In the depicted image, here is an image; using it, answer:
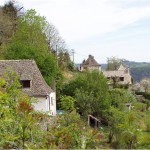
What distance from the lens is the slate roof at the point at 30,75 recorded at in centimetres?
2984

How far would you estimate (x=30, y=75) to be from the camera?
3067 cm

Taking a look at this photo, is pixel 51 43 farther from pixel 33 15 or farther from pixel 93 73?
pixel 93 73

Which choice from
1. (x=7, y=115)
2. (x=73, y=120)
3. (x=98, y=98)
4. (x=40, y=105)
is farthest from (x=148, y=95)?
(x=7, y=115)

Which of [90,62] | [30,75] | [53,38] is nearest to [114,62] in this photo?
[90,62]

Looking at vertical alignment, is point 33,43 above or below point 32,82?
above

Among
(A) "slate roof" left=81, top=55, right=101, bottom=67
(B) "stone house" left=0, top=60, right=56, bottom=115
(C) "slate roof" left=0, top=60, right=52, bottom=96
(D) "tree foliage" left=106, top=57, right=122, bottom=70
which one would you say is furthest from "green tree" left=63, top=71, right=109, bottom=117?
(D) "tree foliage" left=106, top=57, right=122, bottom=70

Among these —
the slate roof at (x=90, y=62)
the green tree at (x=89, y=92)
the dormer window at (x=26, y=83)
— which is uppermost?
the slate roof at (x=90, y=62)

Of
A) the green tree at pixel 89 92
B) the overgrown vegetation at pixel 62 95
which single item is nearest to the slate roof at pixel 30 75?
the overgrown vegetation at pixel 62 95

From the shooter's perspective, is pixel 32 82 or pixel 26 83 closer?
pixel 26 83

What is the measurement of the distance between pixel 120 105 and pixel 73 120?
28.1m

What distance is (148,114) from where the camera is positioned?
5356 centimetres

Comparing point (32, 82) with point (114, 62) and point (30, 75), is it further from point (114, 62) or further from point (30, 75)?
point (114, 62)

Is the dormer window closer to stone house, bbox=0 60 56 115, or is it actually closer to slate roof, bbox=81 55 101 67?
stone house, bbox=0 60 56 115

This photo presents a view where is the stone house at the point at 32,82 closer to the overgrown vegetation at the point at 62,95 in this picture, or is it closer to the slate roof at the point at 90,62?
the overgrown vegetation at the point at 62,95
